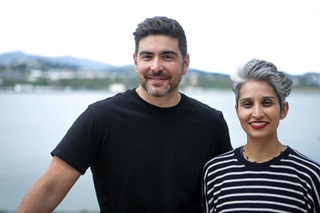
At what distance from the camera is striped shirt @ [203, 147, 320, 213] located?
273cm

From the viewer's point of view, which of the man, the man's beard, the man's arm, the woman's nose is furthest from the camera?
the man's beard

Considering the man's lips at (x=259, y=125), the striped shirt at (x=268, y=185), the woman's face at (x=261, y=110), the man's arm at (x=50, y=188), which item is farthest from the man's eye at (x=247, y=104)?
the man's arm at (x=50, y=188)

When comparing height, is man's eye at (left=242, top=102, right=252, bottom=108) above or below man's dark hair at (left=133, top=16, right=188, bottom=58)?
below

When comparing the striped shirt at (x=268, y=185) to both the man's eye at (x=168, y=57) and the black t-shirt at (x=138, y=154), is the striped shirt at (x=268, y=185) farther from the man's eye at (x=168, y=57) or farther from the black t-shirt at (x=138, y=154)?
the man's eye at (x=168, y=57)

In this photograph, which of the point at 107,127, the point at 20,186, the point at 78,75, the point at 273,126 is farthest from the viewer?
the point at 78,75

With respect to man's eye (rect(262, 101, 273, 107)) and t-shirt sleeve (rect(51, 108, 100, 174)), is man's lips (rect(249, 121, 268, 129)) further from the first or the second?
t-shirt sleeve (rect(51, 108, 100, 174))

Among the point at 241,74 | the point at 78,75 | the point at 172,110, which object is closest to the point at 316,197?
the point at 241,74

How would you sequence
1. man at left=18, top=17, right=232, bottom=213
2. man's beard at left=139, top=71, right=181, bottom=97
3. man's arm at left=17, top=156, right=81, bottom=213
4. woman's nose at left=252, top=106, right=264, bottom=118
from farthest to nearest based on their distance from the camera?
man's beard at left=139, top=71, right=181, bottom=97 → man at left=18, top=17, right=232, bottom=213 → man's arm at left=17, top=156, right=81, bottom=213 → woman's nose at left=252, top=106, right=264, bottom=118

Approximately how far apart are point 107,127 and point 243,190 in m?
0.95

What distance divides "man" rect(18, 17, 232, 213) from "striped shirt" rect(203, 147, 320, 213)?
0.28m

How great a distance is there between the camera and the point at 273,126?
2.89 metres

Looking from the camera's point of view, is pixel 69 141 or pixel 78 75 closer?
pixel 69 141

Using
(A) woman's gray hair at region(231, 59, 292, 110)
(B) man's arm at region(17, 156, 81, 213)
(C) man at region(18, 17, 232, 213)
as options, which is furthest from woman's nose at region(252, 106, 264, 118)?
(B) man's arm at region(17, 156, 81, 213)

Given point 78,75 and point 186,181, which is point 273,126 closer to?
point 186,181
